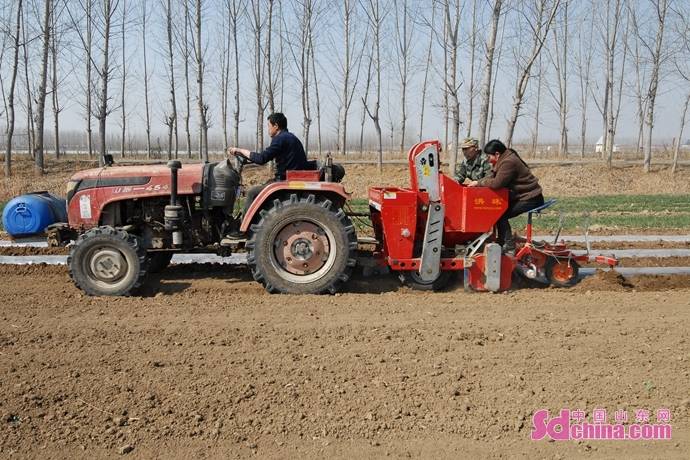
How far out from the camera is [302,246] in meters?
6.42

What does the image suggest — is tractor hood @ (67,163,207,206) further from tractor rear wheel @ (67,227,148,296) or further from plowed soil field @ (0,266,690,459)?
plowed soil field @ (0,266,690,459)

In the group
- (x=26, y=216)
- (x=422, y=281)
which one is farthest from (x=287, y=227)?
(x=26, y=216)

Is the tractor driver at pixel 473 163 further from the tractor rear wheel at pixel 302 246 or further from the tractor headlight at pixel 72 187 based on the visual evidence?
the tractor headlight at pixel 72 187

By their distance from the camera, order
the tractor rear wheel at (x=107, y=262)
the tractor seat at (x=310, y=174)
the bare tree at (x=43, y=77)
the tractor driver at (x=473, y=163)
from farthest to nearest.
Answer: the bare tree at (x=43, y=77)
the tractor driver at (x=473, y=163)
the tractor seat at (x=310, y=174)
the tractor rear wheel at (x=107, y=262)

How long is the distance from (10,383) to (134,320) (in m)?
1.46

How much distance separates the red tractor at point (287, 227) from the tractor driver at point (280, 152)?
160mm

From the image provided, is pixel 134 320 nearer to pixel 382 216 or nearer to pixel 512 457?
pixel 382 216

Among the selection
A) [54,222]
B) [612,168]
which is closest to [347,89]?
[612,168]

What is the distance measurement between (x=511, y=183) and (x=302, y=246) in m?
2.30

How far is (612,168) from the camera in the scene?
1048 inches

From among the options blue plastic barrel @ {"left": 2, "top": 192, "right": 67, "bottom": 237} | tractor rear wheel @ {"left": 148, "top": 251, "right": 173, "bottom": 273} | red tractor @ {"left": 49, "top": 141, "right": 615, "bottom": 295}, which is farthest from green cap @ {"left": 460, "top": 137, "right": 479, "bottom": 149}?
blue plastic barrel @ {"left": 2, "top": 192, "right": 67, "bottom": 237}

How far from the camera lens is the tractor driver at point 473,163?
24.4ft

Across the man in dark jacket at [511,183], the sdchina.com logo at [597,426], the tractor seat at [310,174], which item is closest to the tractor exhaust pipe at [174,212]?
the tractor seat at [310,174]

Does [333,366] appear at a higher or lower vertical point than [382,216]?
lower
